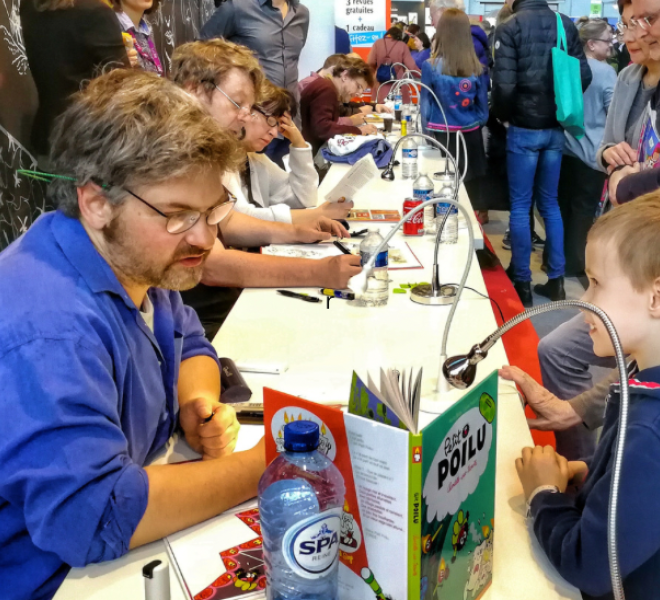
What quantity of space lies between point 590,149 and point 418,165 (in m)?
1.17

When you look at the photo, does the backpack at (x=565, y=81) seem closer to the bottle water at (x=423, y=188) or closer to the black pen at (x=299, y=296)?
the bottle water at (x=423, y=188)

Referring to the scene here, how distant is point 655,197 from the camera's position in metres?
1.16

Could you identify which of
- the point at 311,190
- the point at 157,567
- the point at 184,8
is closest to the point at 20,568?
the point at 157,567

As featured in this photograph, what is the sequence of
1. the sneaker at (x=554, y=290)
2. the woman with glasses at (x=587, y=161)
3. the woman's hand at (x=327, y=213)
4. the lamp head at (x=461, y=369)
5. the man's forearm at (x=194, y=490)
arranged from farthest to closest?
the woman with glasses at (x=587, y=161), the sneaker at (x=554, y=290), the woman's hand at (x=327, y=213), the lamp head at (x=461, y=369), the man's forearm at (x=194, y=490)

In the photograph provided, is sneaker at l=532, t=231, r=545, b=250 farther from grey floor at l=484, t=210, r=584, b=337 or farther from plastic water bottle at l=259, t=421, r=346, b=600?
plastic water bottle at l=259, t=421, r=346, b=600

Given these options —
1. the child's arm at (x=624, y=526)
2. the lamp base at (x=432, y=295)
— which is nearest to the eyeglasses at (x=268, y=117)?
the lamp base at (x=432, y=295)

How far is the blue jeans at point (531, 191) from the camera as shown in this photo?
13.5 ft

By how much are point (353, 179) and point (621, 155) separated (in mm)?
1002

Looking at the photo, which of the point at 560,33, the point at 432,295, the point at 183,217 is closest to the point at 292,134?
the point at 432,295

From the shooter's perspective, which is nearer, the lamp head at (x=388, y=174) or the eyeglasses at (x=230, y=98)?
the eyeglasses at (x=230, y=98)

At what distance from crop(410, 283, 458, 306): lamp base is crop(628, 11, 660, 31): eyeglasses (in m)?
0.96

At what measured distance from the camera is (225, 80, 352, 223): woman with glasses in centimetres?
252

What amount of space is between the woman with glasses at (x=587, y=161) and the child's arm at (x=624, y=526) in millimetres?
3759

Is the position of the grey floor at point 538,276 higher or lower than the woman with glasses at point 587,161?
lower
